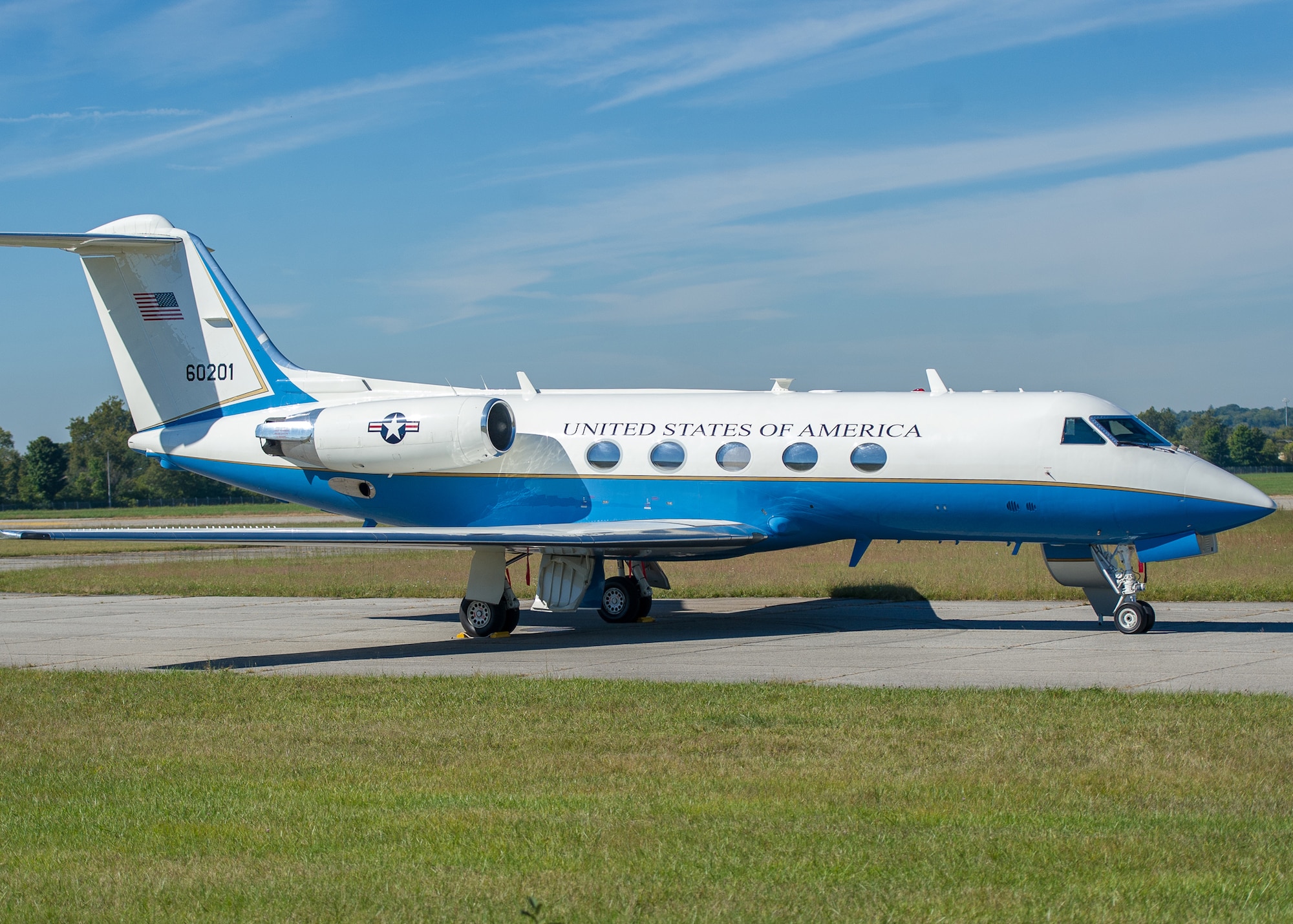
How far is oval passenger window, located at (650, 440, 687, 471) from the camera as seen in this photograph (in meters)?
18.8

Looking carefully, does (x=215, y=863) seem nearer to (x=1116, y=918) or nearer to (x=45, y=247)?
(x=1116, y=918)

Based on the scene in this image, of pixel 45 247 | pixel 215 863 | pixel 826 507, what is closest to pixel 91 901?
pixel 215 863

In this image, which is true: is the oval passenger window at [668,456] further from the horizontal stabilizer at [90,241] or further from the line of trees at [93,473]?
the line of trees at [93,473]

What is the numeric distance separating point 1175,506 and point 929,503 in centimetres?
311

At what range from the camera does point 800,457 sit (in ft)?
59.3

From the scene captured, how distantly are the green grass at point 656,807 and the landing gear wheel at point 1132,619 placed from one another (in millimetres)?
5535

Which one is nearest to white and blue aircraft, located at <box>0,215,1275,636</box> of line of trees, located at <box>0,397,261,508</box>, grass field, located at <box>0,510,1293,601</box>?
grass field, located at <box>0,510,1293,601</box>

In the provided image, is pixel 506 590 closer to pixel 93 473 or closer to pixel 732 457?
pixel 732 457

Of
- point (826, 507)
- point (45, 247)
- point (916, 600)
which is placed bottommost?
point (916, 600)

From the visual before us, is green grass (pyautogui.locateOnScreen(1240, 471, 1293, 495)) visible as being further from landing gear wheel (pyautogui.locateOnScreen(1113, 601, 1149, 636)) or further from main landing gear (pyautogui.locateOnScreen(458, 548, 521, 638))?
main landing gear (pyautogui.locateOnScreen(458, 548, 521, 638))

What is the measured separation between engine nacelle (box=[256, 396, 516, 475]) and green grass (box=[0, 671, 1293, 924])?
7.44m

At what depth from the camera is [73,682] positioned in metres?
13.7

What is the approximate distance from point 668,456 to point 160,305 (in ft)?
Answer: 29.1

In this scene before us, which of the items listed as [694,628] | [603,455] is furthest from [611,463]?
[694,628]
